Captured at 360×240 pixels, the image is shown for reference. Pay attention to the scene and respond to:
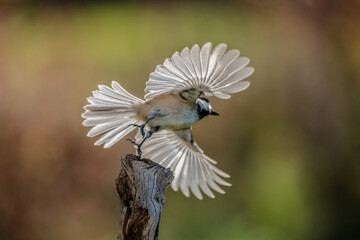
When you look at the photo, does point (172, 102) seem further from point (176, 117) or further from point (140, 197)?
point (140, 197)

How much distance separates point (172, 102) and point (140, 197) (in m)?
0.60

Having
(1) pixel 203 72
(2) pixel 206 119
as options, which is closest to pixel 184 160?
(1) pixel 203 72

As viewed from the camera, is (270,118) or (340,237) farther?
(270,118)

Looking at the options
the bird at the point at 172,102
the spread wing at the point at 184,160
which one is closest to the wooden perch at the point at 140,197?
the bird at the point at 172,102

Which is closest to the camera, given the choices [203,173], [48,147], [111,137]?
[111,137]

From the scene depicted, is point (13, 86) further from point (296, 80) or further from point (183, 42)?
point (296, 80)

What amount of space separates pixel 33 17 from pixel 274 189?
4019 millimetres

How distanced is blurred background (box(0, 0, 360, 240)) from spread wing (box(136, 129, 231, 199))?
278 centimetres

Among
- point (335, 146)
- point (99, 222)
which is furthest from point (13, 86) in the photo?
point (335, 146)

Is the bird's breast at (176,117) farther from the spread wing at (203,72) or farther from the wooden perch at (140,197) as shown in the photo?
the wooden perch at (140,197)

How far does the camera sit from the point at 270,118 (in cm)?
762

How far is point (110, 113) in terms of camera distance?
10.4 feet

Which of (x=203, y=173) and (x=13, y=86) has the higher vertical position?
(x=13, y=86)

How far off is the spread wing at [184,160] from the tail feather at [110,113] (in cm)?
31
